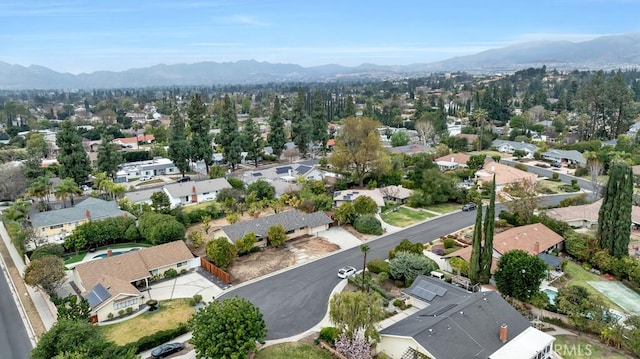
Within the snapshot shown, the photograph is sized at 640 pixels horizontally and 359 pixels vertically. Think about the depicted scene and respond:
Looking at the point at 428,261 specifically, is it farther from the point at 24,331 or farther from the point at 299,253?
the point at 24,331

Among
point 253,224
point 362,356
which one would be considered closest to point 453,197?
point 253,224

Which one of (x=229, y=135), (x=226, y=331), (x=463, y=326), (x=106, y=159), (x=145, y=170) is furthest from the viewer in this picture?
(x=145, y=170)

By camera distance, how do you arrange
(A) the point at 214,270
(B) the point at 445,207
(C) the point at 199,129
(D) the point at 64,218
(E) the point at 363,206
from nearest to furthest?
(A) the point at 214,270, (D) the point at 64,218, (E) the point at 363,206, (B) the point at 445,207, (C) the point at 199,129

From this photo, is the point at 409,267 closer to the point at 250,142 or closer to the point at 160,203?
the point at 160,203

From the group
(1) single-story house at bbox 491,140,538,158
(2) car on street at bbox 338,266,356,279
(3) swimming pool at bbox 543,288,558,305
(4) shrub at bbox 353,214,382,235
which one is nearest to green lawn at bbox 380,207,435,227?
(4) shrub at bbox 353,214,382,235

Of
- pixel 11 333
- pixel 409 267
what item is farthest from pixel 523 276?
pixel 11 333

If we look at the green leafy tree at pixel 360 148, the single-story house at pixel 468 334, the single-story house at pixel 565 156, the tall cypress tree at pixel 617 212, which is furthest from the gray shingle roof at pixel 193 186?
the single-story house at pixel 565 156

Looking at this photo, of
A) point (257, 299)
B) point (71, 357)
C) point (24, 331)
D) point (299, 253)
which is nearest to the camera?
point (71, 357)
